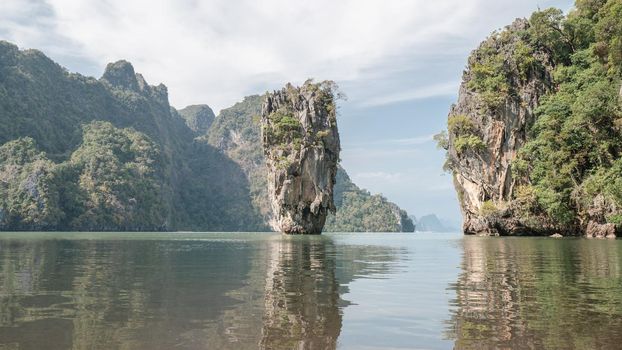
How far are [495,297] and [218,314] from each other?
5.74m

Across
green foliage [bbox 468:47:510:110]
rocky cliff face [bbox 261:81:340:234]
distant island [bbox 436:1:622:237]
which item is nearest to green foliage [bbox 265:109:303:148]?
rocky cliff face [bbox 261:81:340:234]

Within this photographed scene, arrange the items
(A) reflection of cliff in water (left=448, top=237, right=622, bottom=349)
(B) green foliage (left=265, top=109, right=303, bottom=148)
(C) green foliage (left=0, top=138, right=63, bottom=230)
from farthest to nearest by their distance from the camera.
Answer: (C) green foliage (left=0, top=138, right=63, bottom=230)
(B) green foliage (left=265, top=109, right=303, bottom=148)
(A) reflection of cliff in water (left=448, top=237, right=622, bottom=349)

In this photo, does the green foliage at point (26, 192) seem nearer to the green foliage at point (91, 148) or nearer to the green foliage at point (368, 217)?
the green foliage at point (91, 148)

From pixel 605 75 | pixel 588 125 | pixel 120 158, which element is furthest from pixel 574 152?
pixel 120 158

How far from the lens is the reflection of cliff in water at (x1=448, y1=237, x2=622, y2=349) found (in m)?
6.80

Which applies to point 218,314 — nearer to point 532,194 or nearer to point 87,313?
point 87,313

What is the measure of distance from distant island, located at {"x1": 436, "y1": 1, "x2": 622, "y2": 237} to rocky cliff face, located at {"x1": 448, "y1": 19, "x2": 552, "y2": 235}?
11cm

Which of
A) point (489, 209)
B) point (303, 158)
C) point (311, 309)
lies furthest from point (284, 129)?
point (311, 309)

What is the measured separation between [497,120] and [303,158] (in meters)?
27.2

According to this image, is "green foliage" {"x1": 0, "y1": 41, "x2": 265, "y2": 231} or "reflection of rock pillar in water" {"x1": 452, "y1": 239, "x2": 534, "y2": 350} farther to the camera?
"green foliage" {"x1": 0, "y1": 41, "x2": 265, "y2": 231}

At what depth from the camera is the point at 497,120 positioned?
189 feet

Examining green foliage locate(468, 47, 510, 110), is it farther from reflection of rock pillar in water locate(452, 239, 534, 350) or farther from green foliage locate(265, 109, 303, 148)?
reflection of rock pillar in water locate(452, 239, 534, 350)

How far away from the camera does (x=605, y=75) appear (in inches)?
1871

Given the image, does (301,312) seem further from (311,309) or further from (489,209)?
(489,209)
